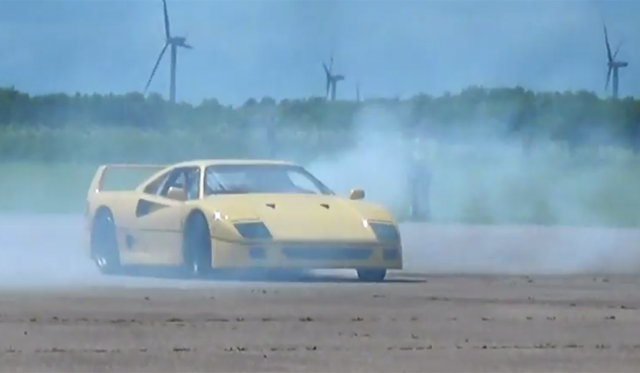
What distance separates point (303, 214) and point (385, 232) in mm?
769

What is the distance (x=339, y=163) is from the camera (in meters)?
34.2

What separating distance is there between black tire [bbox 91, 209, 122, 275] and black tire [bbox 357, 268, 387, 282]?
8.92 feet

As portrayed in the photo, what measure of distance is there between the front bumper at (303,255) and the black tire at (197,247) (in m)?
0.24

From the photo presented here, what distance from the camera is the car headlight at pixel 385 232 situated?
57.1ft

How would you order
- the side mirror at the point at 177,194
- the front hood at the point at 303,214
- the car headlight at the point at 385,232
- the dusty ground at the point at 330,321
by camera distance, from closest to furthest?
the dusty ground at the point at 330,321 → the front hood at the point at 303,214 → the car headlight at the point at 385,232 → the side mirror at the point at 177,194

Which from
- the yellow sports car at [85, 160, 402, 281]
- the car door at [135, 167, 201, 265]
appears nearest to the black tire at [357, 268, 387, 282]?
the yellow sports car at [85, 160, 402, 281]

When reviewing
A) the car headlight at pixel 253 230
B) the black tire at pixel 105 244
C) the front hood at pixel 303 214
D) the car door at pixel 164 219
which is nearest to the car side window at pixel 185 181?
the car door at pixel 164 219

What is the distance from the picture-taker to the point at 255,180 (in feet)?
61.2

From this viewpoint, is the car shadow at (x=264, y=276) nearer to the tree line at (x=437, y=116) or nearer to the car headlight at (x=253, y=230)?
the car headlight at (x=253, y=230)

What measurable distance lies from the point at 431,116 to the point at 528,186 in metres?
2.55

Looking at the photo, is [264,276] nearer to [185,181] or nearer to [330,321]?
[185,181]

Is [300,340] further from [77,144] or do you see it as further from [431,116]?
[77,144]

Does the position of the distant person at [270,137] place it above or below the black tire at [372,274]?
above

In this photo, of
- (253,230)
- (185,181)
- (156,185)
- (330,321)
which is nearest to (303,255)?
(253,230)
